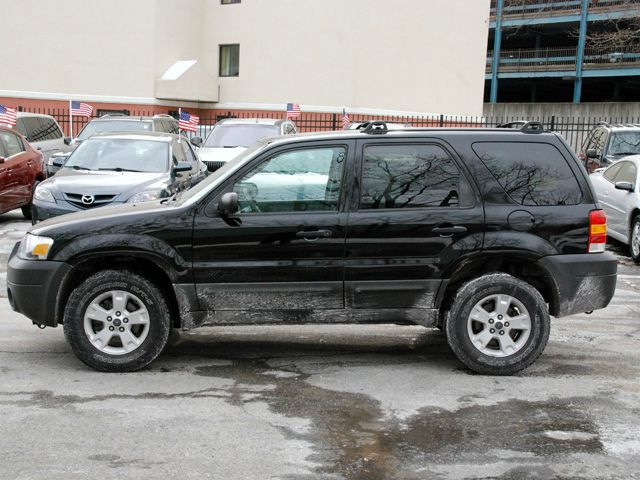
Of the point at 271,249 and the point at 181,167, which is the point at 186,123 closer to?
the point at 181,167

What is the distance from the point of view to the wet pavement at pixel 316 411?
4.61 meters

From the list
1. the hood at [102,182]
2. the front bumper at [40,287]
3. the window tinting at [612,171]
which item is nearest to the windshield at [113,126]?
the hood at [102,182]

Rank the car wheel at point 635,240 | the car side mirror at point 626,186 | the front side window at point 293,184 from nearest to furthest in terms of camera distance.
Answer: the front side window at point 293,184
the car wheel at point 635,240
the car side mirror at point 626,186

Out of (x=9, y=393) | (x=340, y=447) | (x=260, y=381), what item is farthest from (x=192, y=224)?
(x=340, y=447)

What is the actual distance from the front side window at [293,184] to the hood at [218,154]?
11.2m

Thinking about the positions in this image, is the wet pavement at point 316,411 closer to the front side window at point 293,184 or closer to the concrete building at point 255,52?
the front side window at point 293,184

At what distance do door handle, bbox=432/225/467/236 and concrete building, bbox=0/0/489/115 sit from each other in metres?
27.9

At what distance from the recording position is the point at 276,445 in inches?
192

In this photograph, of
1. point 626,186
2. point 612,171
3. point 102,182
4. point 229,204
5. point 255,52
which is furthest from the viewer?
point 255,52

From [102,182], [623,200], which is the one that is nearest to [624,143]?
[623,200]

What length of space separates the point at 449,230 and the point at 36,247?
305 centimetres

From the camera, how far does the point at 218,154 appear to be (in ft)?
58.4

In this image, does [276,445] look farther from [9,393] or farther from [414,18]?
[414,18]

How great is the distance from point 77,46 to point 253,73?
705 centimetres
